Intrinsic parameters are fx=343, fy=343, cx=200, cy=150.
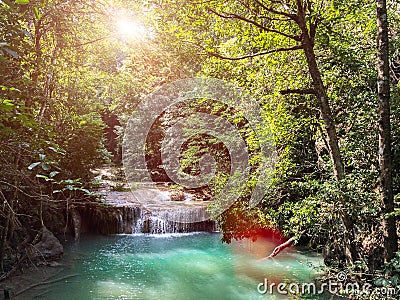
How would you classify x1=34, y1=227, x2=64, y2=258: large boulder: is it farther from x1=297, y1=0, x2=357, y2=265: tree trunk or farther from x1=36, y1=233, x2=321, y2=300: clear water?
x1=297, y1=0, x2=357, y2=265: tree trunk

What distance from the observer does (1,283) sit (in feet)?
21.4

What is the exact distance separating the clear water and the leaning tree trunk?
1.32 metres

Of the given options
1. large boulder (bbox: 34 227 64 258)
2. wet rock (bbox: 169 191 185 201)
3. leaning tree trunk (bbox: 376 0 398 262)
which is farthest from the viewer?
wet rock (bbox: 169 191 185 201)

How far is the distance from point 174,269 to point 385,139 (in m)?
5.93

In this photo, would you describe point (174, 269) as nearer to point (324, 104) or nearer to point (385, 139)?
point (324, 104)

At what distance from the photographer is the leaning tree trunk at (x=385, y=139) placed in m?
4.27

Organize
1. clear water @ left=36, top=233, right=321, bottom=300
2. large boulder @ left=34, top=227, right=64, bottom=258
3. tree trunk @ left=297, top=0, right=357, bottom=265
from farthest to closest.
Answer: large boulder @ left=34, top=227, right=64, bottom=258
clear water @ left=36, top=233, right=321, bottom=300
tree trunk @ left=297, top=0, right=357, bottom=265

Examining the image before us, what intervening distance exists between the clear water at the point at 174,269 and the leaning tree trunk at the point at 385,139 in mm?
1321

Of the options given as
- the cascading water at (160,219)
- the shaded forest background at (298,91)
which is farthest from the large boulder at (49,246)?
the cascading water at (160,219)

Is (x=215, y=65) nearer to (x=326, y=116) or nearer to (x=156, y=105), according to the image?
(x=326, y=116)

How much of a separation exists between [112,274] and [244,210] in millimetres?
3372

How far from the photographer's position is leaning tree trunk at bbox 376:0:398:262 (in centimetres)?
427

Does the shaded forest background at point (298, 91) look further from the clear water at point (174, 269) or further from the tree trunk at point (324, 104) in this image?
the clear water at point (174, 269)

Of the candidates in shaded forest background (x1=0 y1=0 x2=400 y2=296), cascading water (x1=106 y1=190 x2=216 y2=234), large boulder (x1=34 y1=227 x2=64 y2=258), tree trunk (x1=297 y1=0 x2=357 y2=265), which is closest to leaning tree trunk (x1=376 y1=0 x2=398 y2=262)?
shaded forest background (x1=0 y1=0 x2=400 y2=296)
